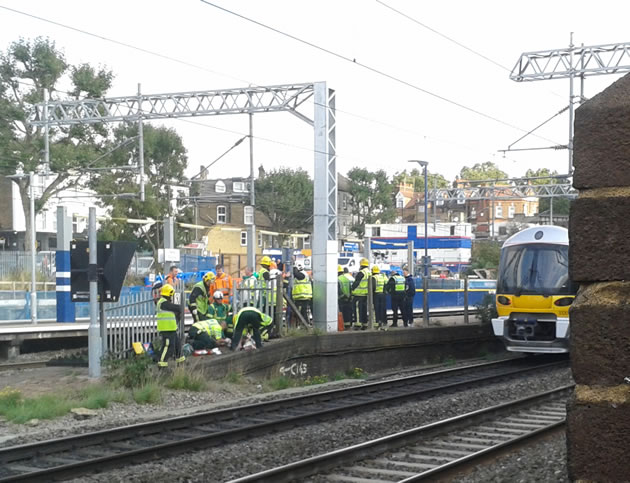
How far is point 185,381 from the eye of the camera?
1458 cm

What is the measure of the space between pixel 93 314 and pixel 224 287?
3928 millimetres

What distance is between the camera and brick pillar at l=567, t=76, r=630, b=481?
219 cm

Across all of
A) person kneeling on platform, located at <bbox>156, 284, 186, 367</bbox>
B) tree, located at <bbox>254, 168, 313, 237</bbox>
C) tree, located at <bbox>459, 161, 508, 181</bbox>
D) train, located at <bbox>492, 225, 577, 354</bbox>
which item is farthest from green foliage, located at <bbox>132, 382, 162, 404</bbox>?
tree, located at <bbox>459, 161, 508, 181</bbox>

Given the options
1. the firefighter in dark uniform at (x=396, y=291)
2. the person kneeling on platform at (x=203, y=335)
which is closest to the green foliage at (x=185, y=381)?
the person kneeling on platform at (x=203, y=335)

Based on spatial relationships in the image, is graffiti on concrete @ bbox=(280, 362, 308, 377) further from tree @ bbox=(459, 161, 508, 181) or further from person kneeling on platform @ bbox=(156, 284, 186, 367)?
tree @ bbox=(459, 161, 508, 181)

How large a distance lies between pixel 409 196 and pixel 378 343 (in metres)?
94.8

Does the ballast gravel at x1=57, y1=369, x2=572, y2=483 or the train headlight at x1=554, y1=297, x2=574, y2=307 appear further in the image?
the train headlight at x1=554, y1=297, x2=574, y2=307

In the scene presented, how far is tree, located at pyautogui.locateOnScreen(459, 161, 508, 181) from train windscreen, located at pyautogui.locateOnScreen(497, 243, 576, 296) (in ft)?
320

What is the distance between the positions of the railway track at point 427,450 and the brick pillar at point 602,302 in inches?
222

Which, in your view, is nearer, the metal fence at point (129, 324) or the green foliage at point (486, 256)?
the metal fence at point (129, 324)

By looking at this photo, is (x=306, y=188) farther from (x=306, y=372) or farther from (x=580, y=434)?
(x=580, y=434)

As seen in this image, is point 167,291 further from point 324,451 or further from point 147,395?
point 324,451

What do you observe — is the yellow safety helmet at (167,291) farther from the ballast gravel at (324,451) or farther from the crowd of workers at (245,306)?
the ballast gravel at (324,451)

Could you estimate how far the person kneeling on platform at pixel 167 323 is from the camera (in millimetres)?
15297
